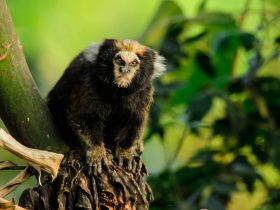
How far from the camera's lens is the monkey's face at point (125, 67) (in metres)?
4.88

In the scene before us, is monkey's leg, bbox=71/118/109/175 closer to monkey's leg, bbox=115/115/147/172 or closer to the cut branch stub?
monkey's leg, bbox=115/115/147/172

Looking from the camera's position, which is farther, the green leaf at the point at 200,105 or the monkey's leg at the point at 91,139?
the green leaf at the point at 200,105

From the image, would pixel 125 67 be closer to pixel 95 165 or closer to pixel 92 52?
pixel 92 52

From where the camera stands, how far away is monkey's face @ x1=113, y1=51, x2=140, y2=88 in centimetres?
488

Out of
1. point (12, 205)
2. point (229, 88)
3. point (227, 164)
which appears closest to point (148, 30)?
point (229, 88)

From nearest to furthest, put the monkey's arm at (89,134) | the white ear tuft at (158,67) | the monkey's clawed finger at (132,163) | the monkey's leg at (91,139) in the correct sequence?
the monkey's clawed finger at (132,163) → the monkey's leg at (91,139) → the monkey's arm at (89,134) → the white ear tuft at (158,67)

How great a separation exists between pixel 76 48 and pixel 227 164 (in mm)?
4243

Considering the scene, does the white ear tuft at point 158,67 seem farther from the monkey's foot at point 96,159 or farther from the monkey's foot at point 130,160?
the monkey's foot at point 96,159

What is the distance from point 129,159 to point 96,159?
15.2 inches

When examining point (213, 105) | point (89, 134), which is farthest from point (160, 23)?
point (89, 134)

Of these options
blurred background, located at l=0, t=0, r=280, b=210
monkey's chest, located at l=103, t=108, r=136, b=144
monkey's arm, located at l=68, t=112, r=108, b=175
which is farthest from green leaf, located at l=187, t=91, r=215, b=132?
monkey's arm, located at l=68, t=112, r=108, b=175

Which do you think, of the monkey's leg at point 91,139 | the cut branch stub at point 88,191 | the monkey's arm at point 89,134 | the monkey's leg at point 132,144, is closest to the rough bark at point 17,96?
the cut branch stub at point 88,191

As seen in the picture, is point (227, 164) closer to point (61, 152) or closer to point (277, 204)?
point (277, 204)

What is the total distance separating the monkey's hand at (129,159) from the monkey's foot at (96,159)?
0.09m
